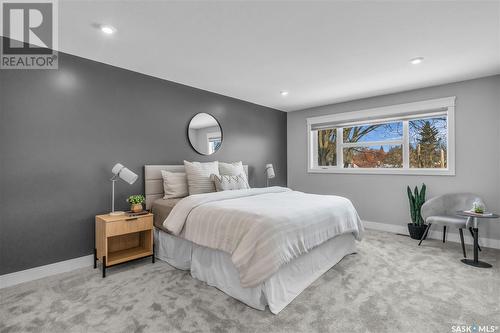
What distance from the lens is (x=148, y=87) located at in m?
3.46

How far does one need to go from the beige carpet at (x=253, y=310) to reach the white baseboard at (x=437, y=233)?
2.89ft

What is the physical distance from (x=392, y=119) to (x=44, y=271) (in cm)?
516

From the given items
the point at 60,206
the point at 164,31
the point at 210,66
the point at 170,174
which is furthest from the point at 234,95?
the point at 60,206

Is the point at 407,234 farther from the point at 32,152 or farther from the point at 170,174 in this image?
the point at 32,152

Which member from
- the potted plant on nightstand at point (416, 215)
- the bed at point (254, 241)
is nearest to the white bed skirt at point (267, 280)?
the bed at point (254, 241)

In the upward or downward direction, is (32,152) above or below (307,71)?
below

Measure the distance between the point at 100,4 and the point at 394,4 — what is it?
224 centimetres

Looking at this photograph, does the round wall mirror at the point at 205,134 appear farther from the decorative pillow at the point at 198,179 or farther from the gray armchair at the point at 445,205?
Answer: the gray armchair at the point at 445,205

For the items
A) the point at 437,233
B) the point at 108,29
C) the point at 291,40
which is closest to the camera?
the point at 108,29

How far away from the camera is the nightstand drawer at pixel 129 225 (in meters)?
2.63

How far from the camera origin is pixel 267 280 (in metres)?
1.95

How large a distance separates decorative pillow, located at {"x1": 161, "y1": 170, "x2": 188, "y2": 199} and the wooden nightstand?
0.46 m

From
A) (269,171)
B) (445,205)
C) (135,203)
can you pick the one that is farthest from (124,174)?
(445,205)

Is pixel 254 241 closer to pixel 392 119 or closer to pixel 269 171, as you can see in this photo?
pixel 269 171
